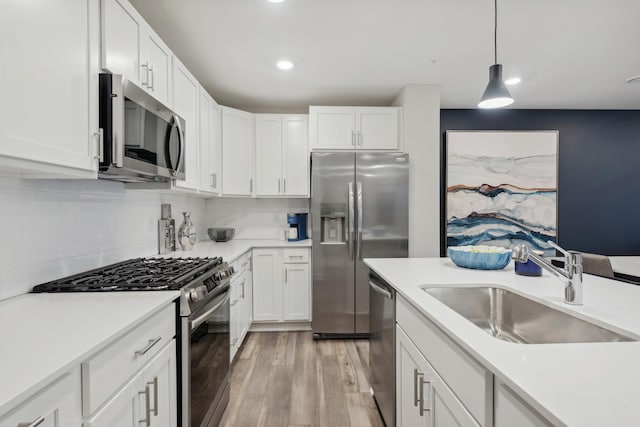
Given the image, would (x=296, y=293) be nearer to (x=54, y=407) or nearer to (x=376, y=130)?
(x=376, y=130)

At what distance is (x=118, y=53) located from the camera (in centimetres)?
152

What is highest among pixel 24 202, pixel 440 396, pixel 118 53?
pixel 118 53

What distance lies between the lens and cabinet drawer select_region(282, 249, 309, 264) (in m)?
3.46

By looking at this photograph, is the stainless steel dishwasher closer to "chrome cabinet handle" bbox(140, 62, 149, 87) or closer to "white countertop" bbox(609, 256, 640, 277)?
"chrome cabinet handle" bbox(140, 62, 149, 87)

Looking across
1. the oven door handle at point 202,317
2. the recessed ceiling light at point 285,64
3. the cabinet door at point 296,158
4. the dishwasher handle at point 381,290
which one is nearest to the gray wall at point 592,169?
the cabinet door at point 296,158

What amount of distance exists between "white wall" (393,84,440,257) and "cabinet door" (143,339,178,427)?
2606mm

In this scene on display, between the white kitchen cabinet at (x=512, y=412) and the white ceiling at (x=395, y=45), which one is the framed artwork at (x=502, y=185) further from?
the white kitchen cabinet at (x=512, y=412)

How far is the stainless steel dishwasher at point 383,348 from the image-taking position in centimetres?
174

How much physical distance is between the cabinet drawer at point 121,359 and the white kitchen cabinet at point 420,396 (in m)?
1.05

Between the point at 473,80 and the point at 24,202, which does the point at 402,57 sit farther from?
the point at 24,202

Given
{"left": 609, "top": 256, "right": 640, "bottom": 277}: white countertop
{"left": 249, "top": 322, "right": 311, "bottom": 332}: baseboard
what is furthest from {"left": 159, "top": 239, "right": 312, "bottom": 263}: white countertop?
{"left": 609, "top": 256, "right": 640, "bottom": 277}: white countertop

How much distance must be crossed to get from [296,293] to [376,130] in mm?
1985

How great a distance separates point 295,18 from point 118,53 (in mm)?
1172

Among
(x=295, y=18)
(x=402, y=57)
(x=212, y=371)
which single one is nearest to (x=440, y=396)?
Answer: (x=212, y=371)
